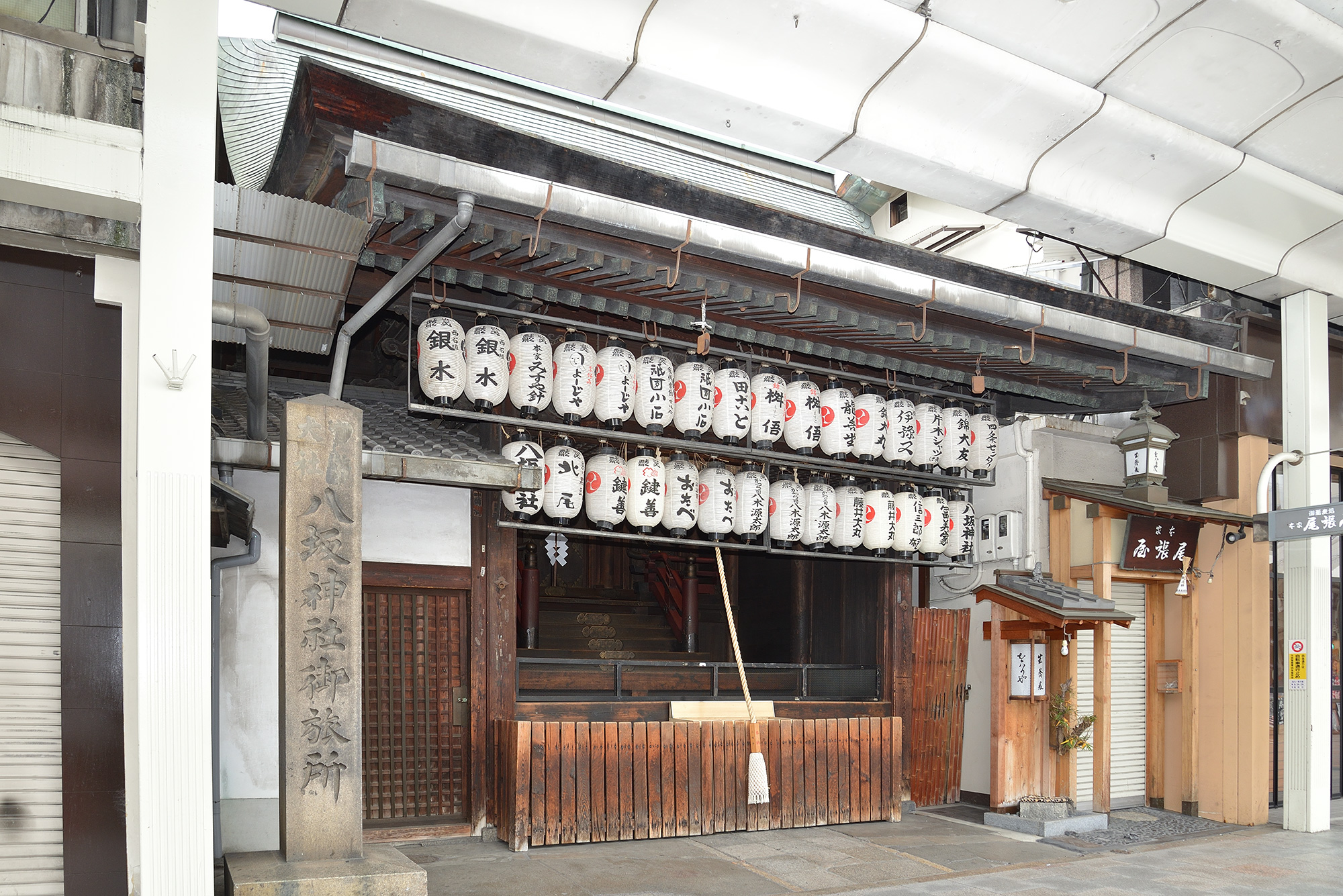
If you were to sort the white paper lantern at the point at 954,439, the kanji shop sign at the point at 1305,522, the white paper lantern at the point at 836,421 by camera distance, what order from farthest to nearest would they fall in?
the white paper lantern at the point at 954,439 → the white paper lantern at the point at 836,421 → the kanji shop sign at the point at 1305,522

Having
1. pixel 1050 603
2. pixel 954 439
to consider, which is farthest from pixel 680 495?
pixel 1050 603

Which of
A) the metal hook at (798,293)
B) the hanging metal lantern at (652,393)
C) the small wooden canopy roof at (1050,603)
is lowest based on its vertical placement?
the small wooden canopy roof at (1050,603)

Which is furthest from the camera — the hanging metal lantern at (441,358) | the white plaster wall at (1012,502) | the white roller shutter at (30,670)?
the white plaster wall at (1012,502)

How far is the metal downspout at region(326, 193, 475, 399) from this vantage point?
312 inches

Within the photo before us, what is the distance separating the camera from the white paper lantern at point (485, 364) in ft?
32.3

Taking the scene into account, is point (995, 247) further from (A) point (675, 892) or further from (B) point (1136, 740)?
(A) point (675, 892)

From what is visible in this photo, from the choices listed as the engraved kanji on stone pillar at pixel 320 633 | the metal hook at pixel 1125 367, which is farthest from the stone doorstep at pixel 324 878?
the metal hook at pixel 1125 367

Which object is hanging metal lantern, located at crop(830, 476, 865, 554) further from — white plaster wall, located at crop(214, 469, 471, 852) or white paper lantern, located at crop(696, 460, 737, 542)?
white plaster wall, located at crop(214, 469, 471, 852)

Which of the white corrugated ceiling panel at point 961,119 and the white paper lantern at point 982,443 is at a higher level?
the white corrugated ceiling panel at point 961,119

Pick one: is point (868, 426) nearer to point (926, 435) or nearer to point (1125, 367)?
point (926, 435)

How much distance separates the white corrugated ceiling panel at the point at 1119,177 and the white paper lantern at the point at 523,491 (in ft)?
17.4

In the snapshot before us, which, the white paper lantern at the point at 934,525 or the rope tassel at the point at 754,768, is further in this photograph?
the white paper lantern at the point at 934,525

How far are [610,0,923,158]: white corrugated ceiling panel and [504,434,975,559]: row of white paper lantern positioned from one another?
353 centimetres

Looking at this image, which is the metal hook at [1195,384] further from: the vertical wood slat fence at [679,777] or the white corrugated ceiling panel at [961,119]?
the vertical wood slat fence at [679,777]
